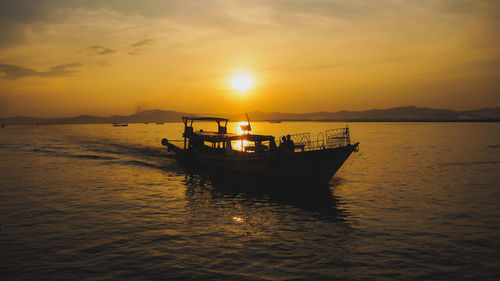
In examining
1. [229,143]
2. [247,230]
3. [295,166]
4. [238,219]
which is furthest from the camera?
[229,143]

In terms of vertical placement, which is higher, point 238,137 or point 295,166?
point 238,137

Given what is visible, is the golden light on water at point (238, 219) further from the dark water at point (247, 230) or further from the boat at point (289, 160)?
the boat at point (289, 160)

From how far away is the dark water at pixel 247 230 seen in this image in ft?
35.1

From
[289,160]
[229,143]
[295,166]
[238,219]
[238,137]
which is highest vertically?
[238,137]

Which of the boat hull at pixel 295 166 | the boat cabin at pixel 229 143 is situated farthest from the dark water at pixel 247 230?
the boat cabin at pixel 229 143

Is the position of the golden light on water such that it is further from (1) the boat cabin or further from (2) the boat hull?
(1) the boat cabin

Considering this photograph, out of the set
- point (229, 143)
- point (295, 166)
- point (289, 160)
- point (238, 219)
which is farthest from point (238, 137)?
point (238, 219)

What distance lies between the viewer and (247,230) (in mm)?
14906

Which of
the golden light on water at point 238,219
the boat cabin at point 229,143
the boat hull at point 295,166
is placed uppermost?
the boat cabin at point 229,143

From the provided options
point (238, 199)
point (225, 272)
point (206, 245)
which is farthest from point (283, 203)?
point (225, 272)

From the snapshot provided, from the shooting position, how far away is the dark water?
1070cm

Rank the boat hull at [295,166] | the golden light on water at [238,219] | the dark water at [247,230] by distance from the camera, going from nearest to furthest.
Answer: the dark water at [247,230] → the golden light on water at [238,219] → the boat hull at [295,166]

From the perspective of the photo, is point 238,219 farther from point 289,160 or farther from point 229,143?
point 229,143

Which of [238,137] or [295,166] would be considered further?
[238,137]
